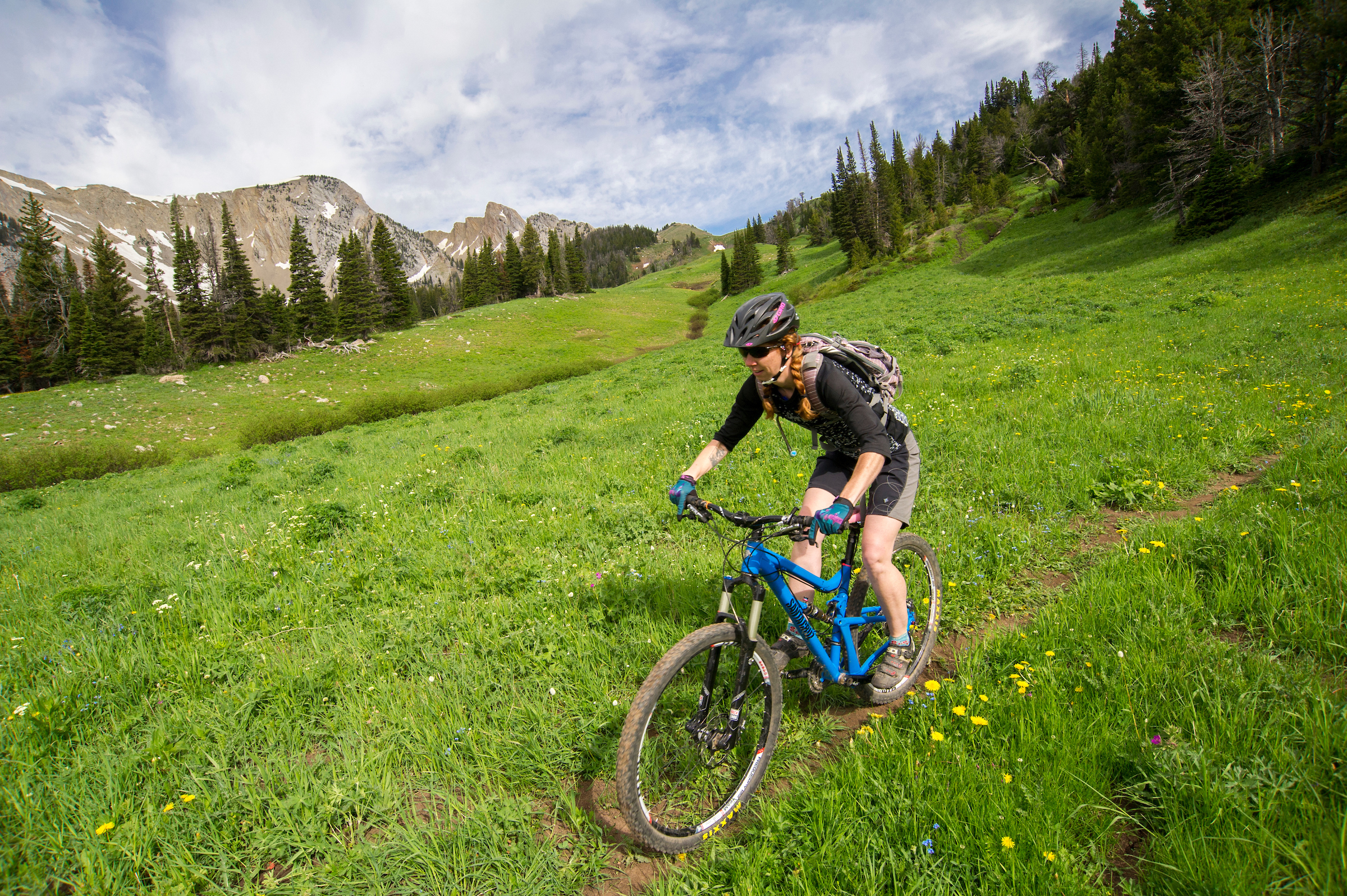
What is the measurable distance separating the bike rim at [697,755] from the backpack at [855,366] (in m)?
1.53

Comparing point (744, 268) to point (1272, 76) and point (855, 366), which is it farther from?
point (855, 366)

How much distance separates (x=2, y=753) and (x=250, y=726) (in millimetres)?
1308

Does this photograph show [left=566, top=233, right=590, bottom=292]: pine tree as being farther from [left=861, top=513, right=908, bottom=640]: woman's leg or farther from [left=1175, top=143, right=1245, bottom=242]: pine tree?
[left=861, top=513, right=908, bottom=640]: woman's leg

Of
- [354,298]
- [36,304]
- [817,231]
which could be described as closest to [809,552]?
[354,298]

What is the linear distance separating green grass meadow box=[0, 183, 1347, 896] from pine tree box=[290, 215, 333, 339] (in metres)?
50.1

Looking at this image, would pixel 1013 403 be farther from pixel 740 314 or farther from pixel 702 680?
pixel 702 680

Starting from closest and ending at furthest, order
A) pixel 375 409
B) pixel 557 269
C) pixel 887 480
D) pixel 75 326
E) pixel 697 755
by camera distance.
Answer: pixel 697 755
pixel 887 480
pixel 375 409
pixel 75 326
pixel 557 269

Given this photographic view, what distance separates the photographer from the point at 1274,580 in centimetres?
376

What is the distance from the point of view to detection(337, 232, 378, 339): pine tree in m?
51.2

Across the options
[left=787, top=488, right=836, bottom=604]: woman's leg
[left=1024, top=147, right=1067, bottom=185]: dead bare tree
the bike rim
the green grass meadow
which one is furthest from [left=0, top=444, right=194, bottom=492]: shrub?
[left=1024, top=147, right=1067, bottom=185]: dead bare tree

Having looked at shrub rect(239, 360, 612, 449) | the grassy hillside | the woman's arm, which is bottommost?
the woman's arm

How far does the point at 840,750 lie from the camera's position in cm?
338

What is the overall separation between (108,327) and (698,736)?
69.6 m

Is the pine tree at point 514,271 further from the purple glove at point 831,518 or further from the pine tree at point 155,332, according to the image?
the purple glove at point 831,518
